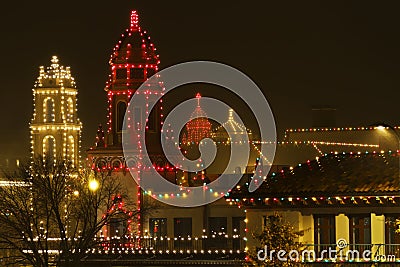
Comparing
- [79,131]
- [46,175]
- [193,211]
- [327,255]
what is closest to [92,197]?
[46,175]

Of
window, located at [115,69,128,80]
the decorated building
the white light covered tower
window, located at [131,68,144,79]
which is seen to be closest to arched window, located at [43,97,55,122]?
the white light covered tower

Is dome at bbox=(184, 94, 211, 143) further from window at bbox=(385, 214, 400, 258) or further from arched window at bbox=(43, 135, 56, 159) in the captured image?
window at bbox=(385, 214, 400, 258)

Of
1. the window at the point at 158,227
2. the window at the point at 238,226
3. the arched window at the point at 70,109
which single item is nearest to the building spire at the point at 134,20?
the arched window at the point at 70,109

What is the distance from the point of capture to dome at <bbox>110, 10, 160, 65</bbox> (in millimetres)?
85750

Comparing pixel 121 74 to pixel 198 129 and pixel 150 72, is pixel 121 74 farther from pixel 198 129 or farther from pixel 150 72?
pixel 198 129

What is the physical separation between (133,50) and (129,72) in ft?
4.37

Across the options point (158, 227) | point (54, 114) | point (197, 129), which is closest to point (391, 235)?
point (158, 227)

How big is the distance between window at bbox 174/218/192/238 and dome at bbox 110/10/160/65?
11420 mm

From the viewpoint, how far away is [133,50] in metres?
86.0

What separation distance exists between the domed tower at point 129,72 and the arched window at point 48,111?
356 inches

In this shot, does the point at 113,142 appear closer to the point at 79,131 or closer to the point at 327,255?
the point at 79,131

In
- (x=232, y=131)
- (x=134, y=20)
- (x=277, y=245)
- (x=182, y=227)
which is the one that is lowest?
(x=277, y=245)

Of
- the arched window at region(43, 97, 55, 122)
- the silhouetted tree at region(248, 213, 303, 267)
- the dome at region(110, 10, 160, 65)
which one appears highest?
the dome at region(110, 10, 160, 65)

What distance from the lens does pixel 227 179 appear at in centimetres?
8044
